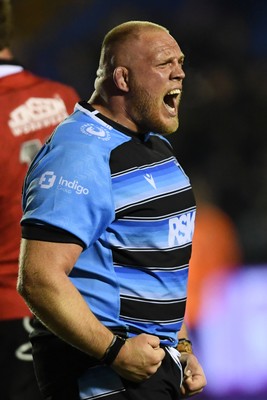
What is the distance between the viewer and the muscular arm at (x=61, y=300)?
2.20m

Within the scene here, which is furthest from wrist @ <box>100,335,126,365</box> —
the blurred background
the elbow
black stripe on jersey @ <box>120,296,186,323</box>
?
the blurred background

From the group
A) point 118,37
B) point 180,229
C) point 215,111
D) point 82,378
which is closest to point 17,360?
point 82,378

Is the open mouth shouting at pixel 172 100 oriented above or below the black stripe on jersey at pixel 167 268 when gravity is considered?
above

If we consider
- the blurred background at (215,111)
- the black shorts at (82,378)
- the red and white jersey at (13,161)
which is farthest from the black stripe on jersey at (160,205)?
the blurred background at (215,111)

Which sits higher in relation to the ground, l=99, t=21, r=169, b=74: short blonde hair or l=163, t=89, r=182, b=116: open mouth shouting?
l=99, t=21, r=169, b=74: short blonde hair

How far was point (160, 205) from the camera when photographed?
244 centimetres

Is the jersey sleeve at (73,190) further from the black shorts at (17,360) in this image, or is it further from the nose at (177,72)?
the black shorts at (17,360)

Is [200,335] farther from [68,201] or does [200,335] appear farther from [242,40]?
[68,201]

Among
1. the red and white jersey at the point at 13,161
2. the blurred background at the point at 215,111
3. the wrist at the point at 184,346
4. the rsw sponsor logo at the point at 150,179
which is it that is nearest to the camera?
the rsw sponsor logo at the point at 150,179

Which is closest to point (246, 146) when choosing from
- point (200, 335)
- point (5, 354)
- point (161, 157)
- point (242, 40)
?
point (242, 40)

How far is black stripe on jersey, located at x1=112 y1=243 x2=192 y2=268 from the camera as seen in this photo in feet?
7.81

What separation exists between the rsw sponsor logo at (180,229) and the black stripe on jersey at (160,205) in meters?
0.02

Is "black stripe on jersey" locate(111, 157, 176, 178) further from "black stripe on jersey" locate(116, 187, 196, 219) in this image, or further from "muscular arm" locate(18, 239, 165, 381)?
"muscular arm" locate(18, 239, 165, 381)

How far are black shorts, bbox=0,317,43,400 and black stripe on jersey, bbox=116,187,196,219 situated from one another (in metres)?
0.99
